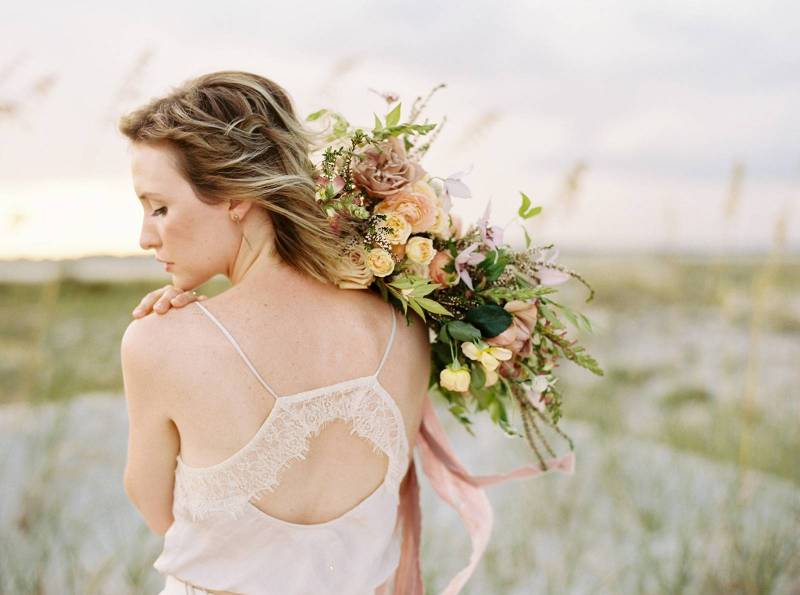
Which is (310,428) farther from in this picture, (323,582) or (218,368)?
(323,582)

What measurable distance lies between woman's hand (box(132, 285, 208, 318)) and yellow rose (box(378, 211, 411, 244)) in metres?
0.46

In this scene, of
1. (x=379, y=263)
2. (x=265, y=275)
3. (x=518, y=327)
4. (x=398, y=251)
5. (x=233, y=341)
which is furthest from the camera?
(x=518, y=327)

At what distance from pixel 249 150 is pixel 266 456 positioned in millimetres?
A: 667

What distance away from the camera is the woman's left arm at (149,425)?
63.6 inches

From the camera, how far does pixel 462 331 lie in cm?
199

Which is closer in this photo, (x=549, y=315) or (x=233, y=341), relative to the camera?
(x=233, y=341)

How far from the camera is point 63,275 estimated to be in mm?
3875

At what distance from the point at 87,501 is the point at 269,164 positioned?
12.0 ft

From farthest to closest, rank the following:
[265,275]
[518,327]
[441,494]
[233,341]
Answer: [441,494], [518,327], [265,275], [233,341]

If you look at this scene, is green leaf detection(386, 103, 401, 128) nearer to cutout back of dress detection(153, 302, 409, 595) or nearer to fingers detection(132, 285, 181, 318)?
cutout back of dress detection(153, 302, 409, 595)

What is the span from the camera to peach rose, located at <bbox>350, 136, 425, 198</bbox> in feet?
6.22

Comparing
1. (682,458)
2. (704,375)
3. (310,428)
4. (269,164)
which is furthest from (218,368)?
(704,375)

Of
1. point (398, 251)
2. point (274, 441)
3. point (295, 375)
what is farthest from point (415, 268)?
point (274, 441)

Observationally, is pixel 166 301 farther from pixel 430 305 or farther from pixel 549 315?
pixel 549 315
